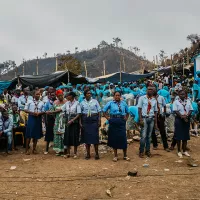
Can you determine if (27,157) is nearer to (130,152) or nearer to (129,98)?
(130,152)

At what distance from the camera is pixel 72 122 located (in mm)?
7348

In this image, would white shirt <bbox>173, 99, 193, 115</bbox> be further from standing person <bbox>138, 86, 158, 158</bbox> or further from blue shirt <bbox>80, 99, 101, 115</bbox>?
blue shirt <bbox>80, 99, 101, 115</bbox>

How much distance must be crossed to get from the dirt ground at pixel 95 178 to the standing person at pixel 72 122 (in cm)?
46

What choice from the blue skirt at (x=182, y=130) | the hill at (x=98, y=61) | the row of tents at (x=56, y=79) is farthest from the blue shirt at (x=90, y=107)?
the hill at (x=98, y=61)

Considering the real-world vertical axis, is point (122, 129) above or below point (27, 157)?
above

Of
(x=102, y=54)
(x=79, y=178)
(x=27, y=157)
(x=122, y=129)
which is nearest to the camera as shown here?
(x=79, y=178)

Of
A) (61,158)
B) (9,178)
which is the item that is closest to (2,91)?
(61,158)

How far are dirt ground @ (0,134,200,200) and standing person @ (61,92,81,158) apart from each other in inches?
18.2

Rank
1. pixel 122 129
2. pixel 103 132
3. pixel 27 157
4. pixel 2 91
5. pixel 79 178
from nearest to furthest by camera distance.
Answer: pixel 79 178 → pixel 122 129 → pixel 27 157 → pixel 103 132 → pixel 2 91

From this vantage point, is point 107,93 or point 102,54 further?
point 102,54

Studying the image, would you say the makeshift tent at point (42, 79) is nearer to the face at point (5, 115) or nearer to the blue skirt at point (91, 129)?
the face at point (5, 115)

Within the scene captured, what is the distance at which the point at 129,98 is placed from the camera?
43.7 ft

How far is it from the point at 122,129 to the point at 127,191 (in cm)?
233

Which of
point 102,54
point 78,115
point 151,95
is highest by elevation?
point 102,54
